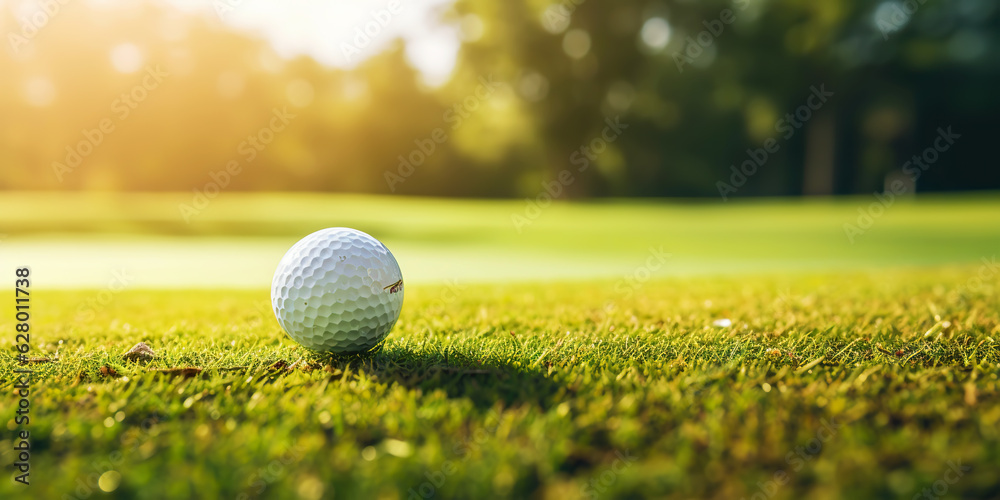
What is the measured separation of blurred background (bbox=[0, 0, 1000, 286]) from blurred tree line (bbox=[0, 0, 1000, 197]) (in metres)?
0.11

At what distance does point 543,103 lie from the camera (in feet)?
81.4

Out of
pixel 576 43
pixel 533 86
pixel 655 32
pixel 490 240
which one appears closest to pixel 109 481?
pixel 490 240

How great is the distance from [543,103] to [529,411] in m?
23.8

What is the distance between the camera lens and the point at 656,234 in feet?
37.7

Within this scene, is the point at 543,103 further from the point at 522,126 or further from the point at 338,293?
the point at 338,293

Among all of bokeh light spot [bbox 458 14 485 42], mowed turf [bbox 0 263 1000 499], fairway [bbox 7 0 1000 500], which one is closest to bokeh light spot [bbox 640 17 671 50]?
fairway [bbox 7 0 1000 500]

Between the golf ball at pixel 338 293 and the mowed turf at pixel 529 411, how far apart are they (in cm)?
11

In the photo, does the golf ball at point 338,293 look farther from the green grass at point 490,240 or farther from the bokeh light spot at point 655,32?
the bokeh light spot at point 655,32

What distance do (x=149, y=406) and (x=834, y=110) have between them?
3203 centimetres

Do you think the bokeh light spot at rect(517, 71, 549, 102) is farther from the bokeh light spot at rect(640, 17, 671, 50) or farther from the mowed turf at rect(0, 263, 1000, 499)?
the mowed turf at rect(0, 263, 1000, 499)

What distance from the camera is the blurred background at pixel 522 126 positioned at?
497 inches

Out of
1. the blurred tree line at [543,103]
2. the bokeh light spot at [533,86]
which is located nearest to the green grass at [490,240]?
the bokeh light spot at [533,86]

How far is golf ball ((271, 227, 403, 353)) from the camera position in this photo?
2605 millimetres

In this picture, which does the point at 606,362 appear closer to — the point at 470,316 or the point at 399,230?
the point at 470,316
